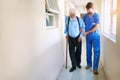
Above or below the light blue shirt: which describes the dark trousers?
below

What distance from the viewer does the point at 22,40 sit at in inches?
68.1

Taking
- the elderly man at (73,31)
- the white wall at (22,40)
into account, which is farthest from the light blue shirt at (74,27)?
the white wall at (22,40)

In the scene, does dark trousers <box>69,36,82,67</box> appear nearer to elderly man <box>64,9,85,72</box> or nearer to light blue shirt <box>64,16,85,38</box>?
elderly man <box>64,9,85,72</box>

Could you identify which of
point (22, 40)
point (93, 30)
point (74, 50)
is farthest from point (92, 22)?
point (22, 40)

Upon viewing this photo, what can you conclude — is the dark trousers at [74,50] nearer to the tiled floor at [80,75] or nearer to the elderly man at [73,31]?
the elderly man at [73,31]

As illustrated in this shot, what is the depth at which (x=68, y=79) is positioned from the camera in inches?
140

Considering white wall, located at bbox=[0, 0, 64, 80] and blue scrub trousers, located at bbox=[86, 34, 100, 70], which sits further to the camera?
blue scrub trousers, located at bbox=[86, 34, 100, 70]

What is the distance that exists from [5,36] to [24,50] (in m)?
0.42

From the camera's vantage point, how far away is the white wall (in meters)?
1.38

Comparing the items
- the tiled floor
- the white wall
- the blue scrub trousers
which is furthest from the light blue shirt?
the white wall

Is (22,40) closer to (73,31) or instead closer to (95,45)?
(73,31)

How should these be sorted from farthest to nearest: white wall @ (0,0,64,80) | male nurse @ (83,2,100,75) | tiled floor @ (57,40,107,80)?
male nurse @ (83,2,100,75) → tiled floor @ (57,40,107,80) → white wall @ (0,0,64,80)

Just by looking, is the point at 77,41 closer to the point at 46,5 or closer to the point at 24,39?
the point at 46,5

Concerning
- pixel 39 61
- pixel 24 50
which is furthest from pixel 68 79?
pixel 24 50
